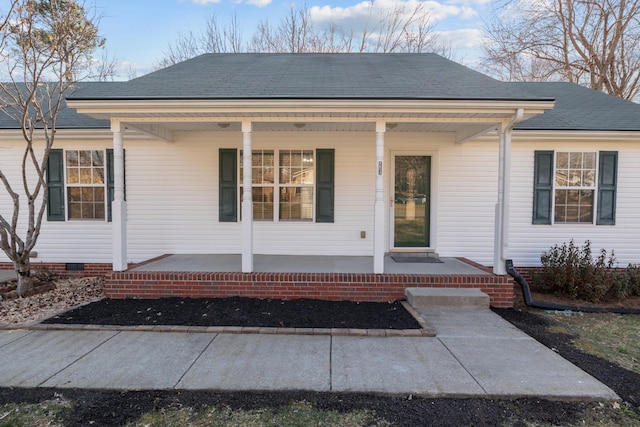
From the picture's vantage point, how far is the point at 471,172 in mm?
6930

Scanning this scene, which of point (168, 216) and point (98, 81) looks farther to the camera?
point (98, 81)

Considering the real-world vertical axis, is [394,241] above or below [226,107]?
below

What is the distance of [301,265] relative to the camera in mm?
6008

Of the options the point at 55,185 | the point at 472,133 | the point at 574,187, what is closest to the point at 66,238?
the point at 55,185

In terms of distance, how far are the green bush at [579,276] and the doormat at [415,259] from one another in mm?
1824

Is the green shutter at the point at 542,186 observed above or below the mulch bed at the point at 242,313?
above

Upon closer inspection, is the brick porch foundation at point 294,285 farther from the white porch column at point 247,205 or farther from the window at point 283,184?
the window at point 283,184

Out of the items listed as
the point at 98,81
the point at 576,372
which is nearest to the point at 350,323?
the point at 576,372

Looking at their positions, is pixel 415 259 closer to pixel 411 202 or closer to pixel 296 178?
pixel 411 202

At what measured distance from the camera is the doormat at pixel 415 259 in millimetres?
6453

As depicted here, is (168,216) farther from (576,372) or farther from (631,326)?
(631,326)

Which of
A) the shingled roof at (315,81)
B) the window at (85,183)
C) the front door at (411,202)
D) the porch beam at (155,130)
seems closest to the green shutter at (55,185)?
the window at (85,183)

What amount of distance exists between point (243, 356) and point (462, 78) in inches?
209

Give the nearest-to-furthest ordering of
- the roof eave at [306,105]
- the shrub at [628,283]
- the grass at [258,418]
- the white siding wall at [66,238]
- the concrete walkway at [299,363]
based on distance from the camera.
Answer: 1. the grass at [258,418]
2. the concrete walkway at [299,363]
3. the roof eave at [306,105]
4. the shrub at [628,283]
5. the white siding wall at [66,238]
